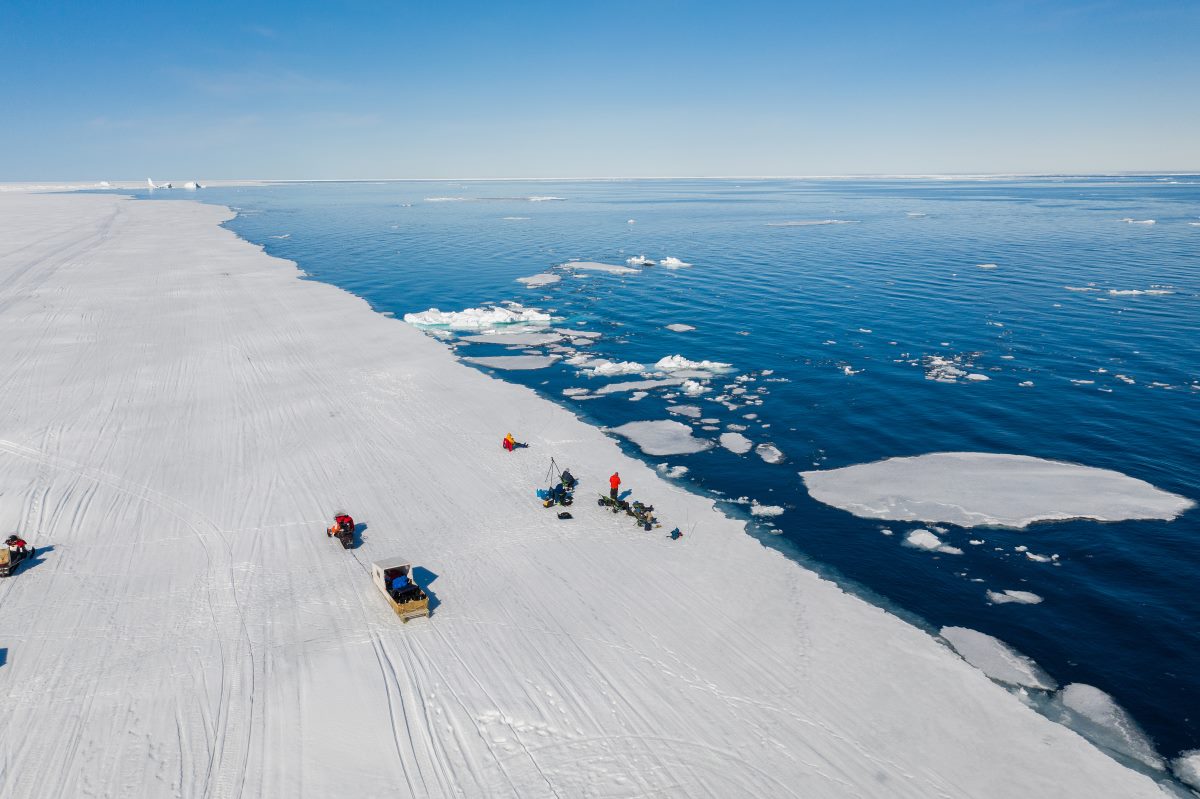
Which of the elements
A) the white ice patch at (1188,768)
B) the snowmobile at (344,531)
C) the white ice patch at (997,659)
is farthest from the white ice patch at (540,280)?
the white ice patch at (1188,768)

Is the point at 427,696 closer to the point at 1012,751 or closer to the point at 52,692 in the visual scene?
the point at 52,692

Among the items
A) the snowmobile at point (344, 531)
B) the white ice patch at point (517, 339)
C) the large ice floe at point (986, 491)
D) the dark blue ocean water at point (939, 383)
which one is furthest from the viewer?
the white ice patch at point (517, 339)

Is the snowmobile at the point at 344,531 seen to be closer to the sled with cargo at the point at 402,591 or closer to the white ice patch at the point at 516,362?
the sled with cargo at the point at 402,591

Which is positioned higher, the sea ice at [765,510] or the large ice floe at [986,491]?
the large ice floe at [986,491]

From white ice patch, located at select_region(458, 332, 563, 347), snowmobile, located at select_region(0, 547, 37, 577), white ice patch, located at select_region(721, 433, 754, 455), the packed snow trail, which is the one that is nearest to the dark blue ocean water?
white ice patch, located at select_region(721, 433, 754, 455)

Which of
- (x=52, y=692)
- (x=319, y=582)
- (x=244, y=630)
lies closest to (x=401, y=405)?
(x=319, y=582)

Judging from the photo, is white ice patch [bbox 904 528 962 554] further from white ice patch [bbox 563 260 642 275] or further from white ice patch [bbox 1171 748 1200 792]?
white ice patch [bbox 563 260 642 275]

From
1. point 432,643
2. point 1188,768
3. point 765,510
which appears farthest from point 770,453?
point 432,643
